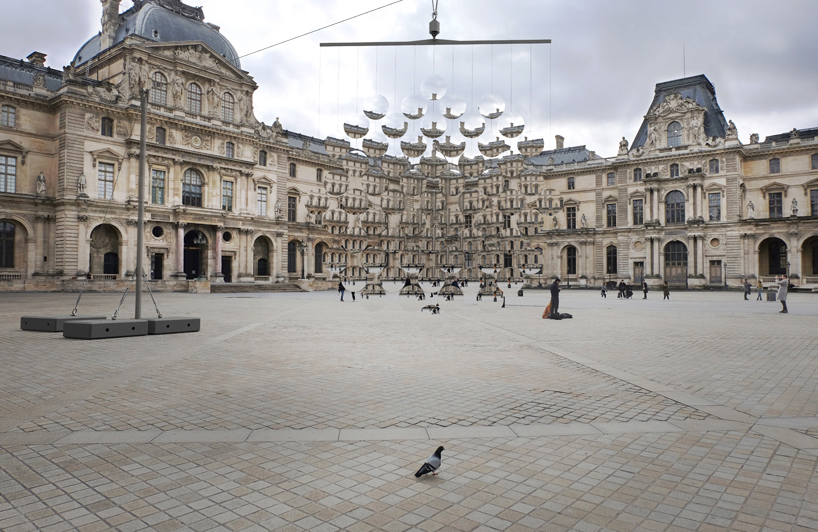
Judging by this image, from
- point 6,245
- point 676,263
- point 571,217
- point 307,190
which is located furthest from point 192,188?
point 676,263

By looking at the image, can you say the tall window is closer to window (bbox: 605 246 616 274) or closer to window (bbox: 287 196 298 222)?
window (bbox: 287 196 298 222)

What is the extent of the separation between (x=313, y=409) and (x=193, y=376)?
10.8ft

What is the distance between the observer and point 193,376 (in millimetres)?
8984

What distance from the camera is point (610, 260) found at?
68.3 metres

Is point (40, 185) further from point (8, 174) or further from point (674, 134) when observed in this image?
point (674, 134)

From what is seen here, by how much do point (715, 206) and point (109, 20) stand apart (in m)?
72.1

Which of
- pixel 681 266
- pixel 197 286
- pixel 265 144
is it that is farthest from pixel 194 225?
pixel 681 266

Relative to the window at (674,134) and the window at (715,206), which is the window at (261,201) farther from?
the window at (715,206)

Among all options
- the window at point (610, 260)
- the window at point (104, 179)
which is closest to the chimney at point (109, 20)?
the window at point (104, 179)

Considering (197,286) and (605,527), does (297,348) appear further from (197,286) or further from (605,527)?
(197,286)

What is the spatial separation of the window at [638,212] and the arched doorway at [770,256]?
13366 mm

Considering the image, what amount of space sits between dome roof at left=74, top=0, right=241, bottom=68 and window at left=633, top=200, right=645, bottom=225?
51466mm

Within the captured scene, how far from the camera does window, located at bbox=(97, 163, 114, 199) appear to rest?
44.8 m

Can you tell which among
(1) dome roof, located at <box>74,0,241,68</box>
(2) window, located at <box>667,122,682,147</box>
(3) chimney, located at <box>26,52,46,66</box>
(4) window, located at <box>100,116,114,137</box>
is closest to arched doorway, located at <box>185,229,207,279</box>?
(4) window, located at <box>100,116,114,137</box>
